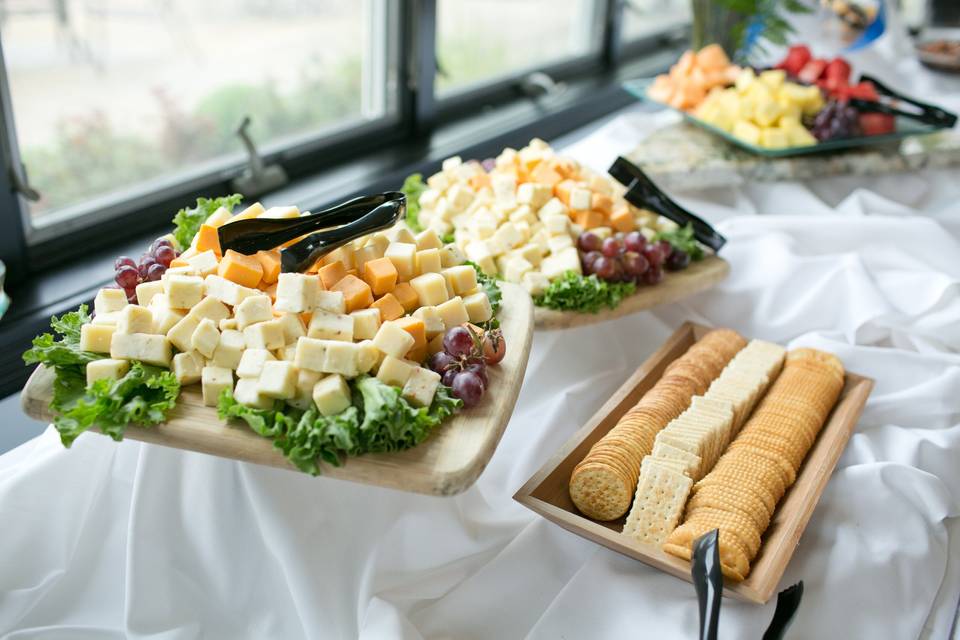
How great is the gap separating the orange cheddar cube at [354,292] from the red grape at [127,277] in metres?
0.27

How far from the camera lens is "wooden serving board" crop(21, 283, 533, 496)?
36.3 inches

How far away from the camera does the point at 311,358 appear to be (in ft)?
3.18

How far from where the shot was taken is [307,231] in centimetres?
111

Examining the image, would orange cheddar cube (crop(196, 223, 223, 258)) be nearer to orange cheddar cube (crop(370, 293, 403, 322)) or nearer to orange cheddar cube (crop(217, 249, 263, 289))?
orange cheddar cube (crop(217, 249, 263, 289))

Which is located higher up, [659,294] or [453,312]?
[453,312]

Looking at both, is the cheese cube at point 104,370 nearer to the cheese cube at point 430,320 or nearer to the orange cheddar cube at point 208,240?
the orange cheddar cube at point 208,240

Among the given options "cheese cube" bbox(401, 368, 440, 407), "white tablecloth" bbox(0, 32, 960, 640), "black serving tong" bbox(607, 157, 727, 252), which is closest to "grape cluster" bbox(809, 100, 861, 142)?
"black serving tong" bbox(607, 157, 727, 252)

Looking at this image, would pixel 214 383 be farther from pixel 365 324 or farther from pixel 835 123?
pixel 835 123

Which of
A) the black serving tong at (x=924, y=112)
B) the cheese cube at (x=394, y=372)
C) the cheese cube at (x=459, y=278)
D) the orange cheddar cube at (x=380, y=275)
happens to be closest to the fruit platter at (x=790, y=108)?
the black serving tong at (x=924, y=112)

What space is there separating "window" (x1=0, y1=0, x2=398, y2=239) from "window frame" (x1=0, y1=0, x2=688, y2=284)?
2 centimetres

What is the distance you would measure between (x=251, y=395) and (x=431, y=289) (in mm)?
277

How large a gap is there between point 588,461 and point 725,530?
187 mm

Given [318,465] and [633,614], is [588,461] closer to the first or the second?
[633,614]

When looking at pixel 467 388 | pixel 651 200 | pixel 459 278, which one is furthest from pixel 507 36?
pixel 467 388
